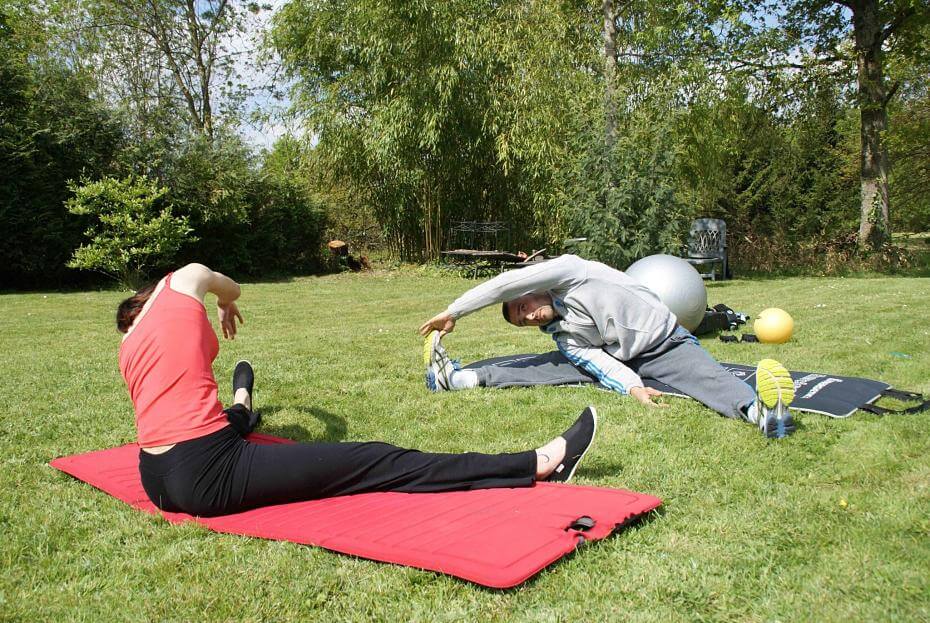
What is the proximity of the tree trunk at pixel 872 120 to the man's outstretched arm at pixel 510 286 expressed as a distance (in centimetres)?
1440

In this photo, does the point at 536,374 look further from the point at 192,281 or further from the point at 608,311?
the point at 192,281

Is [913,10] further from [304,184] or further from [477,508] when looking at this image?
[477,508]

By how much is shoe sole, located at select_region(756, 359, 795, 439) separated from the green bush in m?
13.0

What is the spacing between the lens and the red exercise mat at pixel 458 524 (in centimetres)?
226

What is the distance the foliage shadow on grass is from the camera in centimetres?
408

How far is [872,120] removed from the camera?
15.9 m

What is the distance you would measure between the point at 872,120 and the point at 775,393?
15.3 m

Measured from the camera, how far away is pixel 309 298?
12812 mm

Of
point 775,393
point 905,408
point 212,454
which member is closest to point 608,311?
point 775,393

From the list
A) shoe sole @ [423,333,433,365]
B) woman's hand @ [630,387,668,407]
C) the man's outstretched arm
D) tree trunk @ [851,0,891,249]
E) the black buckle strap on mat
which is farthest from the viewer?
tree trunk @ [851,0,891,249]

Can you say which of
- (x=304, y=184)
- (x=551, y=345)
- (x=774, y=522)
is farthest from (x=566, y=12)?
(x=774, y=522)

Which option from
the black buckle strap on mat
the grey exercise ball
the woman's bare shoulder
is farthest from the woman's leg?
the grey exercise ball

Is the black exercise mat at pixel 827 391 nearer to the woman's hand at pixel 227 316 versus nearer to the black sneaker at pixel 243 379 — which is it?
the black sneaker at pixel 243 379

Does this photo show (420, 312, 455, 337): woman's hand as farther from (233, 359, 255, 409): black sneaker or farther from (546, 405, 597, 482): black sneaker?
(546, 405, 597, 482): black sneaker
